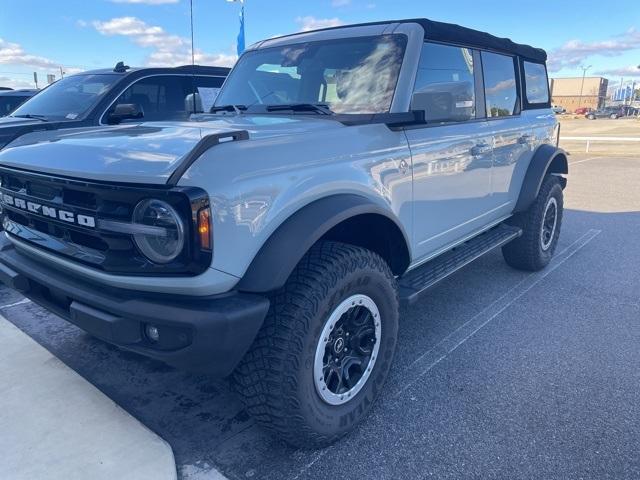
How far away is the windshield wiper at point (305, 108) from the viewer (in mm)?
2990

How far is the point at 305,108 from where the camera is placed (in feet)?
10.1

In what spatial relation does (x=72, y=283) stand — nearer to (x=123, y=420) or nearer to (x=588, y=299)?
(x=123, y=420)

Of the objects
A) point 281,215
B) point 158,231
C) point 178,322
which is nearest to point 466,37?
point 281,215

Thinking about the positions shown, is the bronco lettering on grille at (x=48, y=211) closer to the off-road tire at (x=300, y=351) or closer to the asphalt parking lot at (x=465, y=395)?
the off-road tire at (x=300, y=351)

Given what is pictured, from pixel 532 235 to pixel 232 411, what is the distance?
11.1 ft

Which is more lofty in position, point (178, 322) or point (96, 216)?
point (96, 216)

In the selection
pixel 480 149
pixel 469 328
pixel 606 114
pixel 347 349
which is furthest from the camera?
pixel 606 114

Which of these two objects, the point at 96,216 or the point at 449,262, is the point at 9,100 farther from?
the point at 449,262

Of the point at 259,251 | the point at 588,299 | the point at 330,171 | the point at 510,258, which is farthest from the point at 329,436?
the point at 510,258

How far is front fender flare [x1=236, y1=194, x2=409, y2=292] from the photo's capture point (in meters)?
2.04

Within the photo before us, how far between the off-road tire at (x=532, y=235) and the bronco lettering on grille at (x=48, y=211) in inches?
156

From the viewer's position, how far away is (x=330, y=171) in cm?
240

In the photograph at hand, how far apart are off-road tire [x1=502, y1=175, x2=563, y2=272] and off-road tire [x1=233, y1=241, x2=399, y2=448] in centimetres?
291

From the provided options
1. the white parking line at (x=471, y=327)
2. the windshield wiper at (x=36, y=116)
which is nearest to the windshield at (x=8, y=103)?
the windshield wiper at (x=36, y=116)
